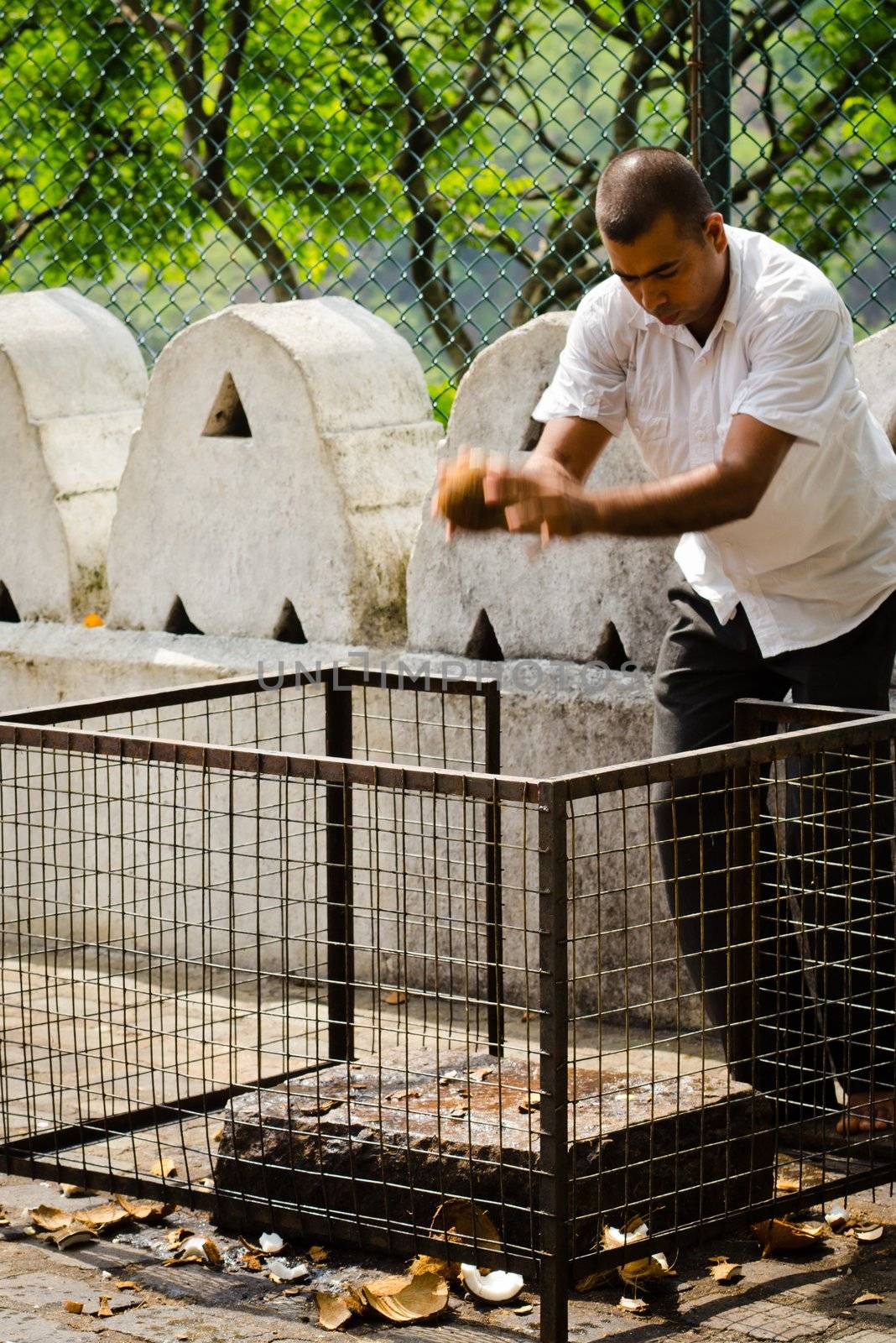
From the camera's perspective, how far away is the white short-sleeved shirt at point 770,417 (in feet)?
12.8

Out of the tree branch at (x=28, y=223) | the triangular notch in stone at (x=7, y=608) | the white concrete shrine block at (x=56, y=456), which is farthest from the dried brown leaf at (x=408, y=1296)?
the tree branch at (x=28, y=223)

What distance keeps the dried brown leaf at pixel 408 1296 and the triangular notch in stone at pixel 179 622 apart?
9.54 ft

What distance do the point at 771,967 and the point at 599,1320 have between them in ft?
3.60

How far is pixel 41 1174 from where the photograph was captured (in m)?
4.06

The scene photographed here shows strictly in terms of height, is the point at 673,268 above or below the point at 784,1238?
above

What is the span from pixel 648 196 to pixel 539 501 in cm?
66

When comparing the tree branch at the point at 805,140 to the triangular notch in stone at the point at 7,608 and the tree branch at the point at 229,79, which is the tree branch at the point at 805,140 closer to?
the tree branch at the point at 229,79

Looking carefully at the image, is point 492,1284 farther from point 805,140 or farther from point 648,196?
point 805,140

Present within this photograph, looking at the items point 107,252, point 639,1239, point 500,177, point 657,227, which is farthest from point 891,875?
point 107,252

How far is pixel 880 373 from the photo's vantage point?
477 centimetres

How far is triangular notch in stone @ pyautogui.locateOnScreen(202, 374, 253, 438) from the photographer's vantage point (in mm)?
5992

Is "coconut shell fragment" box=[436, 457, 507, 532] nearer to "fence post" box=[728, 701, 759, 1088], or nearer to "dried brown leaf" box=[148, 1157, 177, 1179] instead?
"fence post" box=[728, 701, 759, 1088]

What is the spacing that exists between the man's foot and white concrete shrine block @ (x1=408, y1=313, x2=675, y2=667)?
54.0 inches

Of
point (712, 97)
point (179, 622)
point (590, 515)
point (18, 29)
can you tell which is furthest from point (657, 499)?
point (18, 29)
